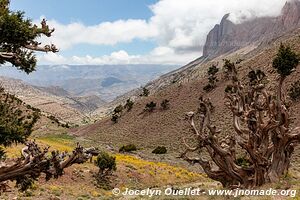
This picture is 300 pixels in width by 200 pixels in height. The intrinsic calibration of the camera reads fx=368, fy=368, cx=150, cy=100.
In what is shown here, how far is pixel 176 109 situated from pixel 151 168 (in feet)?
137

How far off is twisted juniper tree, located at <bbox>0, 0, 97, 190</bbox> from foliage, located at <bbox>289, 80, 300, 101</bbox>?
53.1 meters

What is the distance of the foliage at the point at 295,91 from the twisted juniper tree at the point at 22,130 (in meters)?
53.1

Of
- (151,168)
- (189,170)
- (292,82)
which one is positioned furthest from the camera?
(292,82)

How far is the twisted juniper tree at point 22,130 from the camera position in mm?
10695

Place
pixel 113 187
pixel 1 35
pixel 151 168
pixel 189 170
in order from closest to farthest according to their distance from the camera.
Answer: pixel 1 35, pixel 113 187, pixel 151 168, pixel 189 170

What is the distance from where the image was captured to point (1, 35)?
12.8 metres

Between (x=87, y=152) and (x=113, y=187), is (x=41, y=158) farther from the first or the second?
(x=113, y=187)

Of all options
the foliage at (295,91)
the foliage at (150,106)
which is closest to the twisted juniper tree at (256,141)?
the foliage at (295,91)

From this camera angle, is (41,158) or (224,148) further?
(224,148)

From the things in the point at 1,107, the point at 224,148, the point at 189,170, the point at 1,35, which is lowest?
the point at 189,170

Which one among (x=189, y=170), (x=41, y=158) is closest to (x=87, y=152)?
(x=41, y=158)

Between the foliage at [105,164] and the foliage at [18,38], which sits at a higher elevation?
the foliage at [18,38]

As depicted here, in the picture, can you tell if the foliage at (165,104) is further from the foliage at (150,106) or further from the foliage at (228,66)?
the foliage at (228,66)

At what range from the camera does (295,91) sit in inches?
2345
